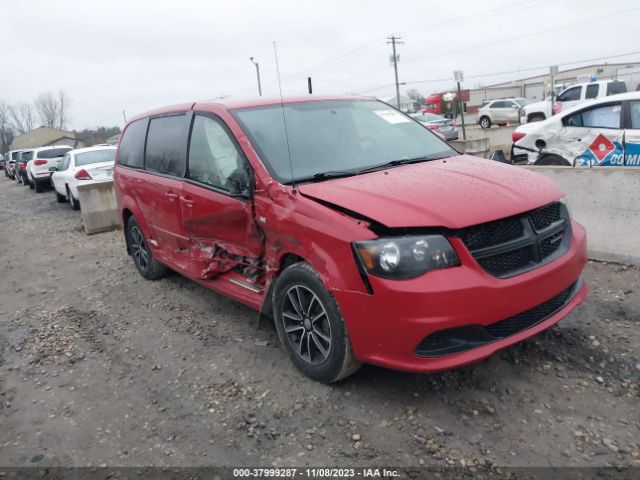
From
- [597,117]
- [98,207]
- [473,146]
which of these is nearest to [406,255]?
[597,117]

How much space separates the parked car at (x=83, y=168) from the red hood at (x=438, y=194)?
9291mm

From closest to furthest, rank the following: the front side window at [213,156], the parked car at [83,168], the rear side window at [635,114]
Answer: the front side window at [213,156] → the rear side window at [635,114] → the parked car at [83,168]

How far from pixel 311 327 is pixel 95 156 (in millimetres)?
10700

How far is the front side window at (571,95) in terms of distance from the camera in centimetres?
1878

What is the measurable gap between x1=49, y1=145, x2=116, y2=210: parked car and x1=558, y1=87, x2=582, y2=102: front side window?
15.9 metres

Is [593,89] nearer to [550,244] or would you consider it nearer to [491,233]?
[550,244]

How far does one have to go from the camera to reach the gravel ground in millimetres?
2678

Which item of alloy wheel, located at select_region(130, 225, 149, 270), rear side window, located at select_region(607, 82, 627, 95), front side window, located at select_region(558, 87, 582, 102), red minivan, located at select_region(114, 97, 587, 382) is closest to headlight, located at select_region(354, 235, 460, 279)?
red minivan, located at select_region(114, 97, 587, 382)

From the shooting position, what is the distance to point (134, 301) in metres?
5.30

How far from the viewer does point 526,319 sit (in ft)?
9.60

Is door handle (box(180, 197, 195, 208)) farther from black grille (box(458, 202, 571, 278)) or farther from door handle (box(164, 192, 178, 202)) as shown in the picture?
black grille (box(458, 202, 571, 278))

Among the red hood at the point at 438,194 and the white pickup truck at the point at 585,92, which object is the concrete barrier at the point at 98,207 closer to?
the red hood at the point at 438,194

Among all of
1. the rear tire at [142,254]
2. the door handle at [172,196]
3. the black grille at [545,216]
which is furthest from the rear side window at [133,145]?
the black grille at [545,216]

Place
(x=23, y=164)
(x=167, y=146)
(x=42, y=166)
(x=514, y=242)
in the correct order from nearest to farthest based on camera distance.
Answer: (x=514, y=242) < (x=167, y=146) < (x=42, y=166) < (x=23, y=164)
